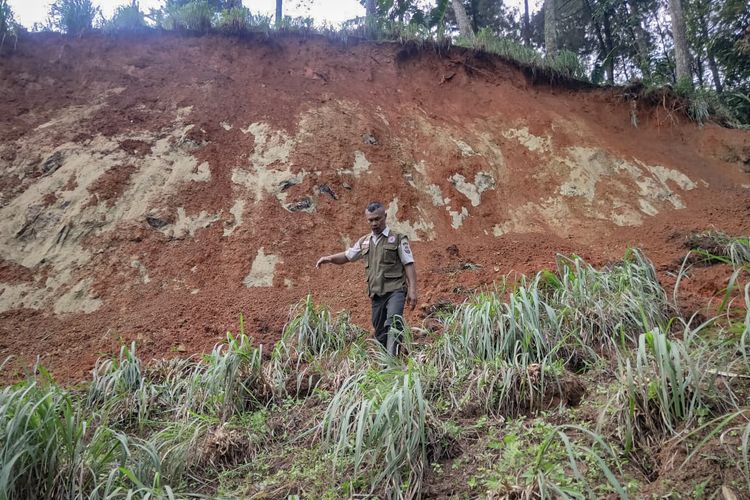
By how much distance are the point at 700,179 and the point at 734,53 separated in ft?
17.0

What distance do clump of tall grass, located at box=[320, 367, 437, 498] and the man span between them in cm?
149

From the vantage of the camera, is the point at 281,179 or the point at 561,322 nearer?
the point at 561,322

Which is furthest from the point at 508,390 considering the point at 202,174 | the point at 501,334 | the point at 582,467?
the point at 202,174

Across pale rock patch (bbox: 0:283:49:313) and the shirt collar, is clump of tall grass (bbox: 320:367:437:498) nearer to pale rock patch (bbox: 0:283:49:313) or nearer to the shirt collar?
the shirt collar

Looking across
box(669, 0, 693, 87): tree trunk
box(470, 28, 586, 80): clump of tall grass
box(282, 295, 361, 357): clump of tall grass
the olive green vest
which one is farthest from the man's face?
box(669, 0, 693, 87): tree trunk

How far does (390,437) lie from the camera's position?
2.65 metres

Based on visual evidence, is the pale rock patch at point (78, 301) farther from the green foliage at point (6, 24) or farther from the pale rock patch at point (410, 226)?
the green foliage at point (6, 24)

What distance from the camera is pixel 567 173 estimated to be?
8914 mm

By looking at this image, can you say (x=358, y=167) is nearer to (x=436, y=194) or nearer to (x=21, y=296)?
(x=436, y=194)

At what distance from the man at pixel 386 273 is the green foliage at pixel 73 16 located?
7641 millimetres

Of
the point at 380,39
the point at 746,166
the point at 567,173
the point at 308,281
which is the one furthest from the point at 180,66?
the point at 746,166

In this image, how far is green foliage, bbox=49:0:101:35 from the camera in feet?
30.0

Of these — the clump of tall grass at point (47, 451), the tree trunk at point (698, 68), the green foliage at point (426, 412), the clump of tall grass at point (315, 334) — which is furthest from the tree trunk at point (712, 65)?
the clump of tall grass at point (47, 451)

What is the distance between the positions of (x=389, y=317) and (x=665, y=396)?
237 centimetres
